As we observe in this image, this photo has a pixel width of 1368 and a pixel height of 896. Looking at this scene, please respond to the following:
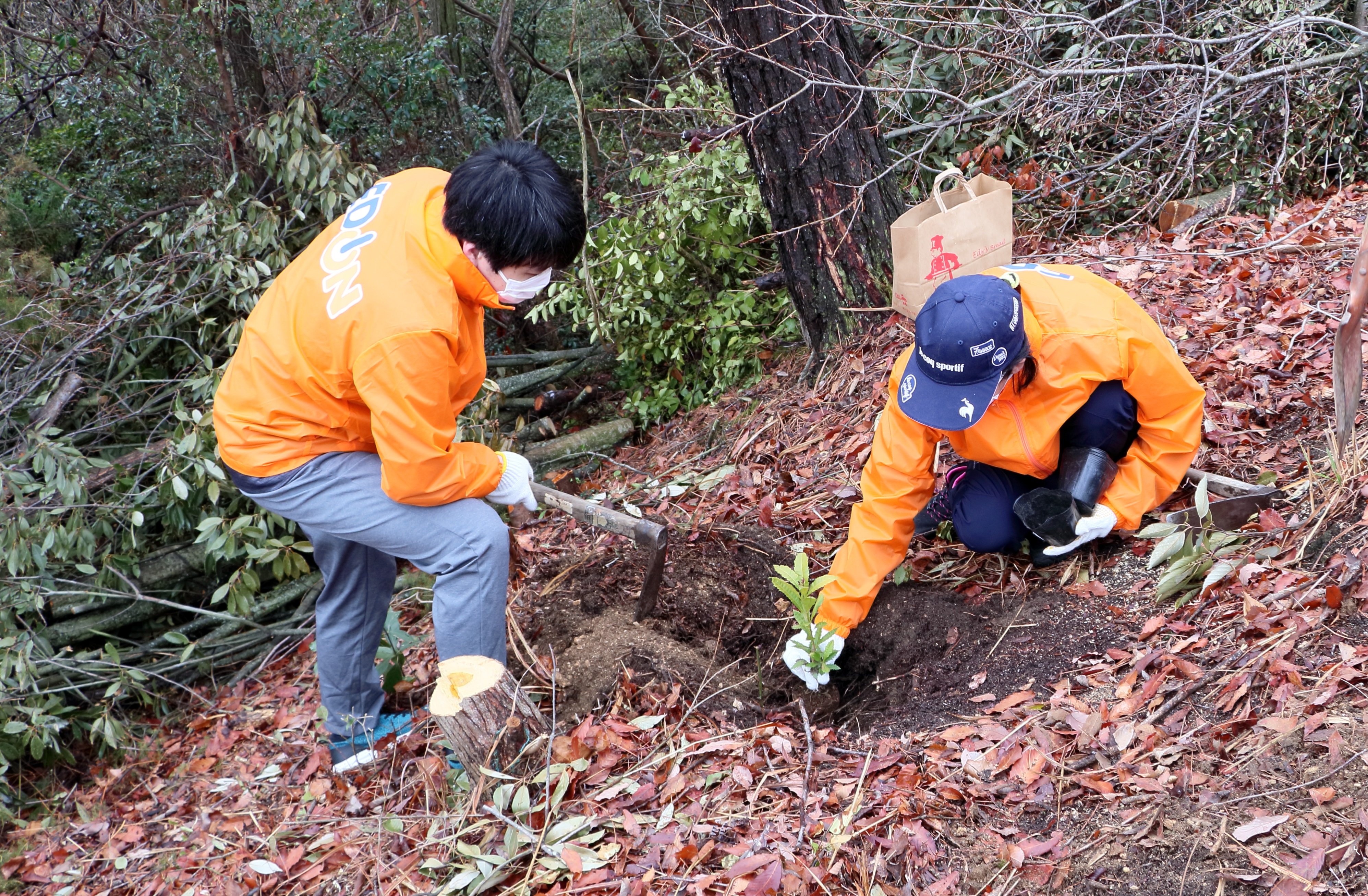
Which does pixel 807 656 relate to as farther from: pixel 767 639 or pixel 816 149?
pixel 816 149

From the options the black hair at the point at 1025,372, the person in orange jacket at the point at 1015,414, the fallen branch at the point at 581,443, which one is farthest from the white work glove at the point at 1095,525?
the fallen branch at the point at 581,443

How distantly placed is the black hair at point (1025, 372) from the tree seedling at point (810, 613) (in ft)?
2.50

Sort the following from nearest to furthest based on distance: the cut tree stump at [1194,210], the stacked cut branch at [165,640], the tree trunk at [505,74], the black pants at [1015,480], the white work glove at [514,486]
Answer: the black pants at [1015,480] → the white work glove at [514,486] → the stacked cut branch at [165,640] → the cut tree stump at [1194,210] → the tree trunk at [505,74]

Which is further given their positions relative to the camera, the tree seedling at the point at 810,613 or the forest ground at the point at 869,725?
the tree seedling at the point at 810,613

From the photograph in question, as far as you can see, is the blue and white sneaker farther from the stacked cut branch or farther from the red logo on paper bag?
the red logo on paper bag

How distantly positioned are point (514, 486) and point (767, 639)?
3.28ft

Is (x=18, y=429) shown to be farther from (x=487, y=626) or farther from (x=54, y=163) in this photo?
(x=487, y=626)

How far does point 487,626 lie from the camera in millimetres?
2508

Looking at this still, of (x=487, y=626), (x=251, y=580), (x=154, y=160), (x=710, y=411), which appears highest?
(x=154, y=160)

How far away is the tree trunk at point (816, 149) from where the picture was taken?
3.85 meters

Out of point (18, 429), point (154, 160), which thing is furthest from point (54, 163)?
point (18, 429)

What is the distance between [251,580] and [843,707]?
249cm

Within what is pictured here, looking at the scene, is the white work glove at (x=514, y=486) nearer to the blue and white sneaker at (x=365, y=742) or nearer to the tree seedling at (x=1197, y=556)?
the blue and white sneaker at (x=365, y=742)

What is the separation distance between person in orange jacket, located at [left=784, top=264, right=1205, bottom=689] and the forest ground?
18cm
